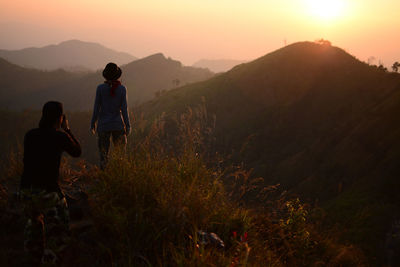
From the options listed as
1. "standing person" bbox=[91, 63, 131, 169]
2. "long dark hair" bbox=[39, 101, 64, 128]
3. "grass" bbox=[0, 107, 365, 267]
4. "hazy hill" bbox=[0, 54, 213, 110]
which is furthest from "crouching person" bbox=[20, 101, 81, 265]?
"hazy hill" bbox=[0, 54, 213, 110]

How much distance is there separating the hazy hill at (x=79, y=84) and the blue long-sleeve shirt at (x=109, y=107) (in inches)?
2920

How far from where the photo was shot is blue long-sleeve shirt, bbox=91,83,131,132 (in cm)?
484

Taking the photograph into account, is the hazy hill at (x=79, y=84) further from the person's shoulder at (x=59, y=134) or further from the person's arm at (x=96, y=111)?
the person's shoulder at (x=59, y=134)

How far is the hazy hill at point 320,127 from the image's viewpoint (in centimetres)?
1196

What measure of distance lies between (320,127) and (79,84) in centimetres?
8491

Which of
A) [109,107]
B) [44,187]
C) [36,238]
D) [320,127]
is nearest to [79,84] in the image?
[320,127]

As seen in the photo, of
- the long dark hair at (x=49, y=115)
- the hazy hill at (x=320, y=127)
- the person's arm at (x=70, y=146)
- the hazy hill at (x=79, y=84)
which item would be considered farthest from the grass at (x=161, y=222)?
the hazy hill at (x=79, y=84)

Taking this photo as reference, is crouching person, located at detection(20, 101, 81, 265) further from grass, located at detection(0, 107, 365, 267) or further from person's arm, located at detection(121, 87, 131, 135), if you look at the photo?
person's arm, located at detection(121, 87, 131, 135)

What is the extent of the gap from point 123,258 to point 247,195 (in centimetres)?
1424

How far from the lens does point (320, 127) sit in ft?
65.2

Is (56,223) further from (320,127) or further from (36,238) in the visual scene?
(320,127)

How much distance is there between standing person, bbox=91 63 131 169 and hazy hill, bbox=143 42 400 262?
716cm

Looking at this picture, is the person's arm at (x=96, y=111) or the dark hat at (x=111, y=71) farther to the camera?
the person's arm at (x=96, y=111)

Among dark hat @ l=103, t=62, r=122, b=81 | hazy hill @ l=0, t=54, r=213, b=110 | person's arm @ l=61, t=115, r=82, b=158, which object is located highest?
hazy hill @ l=0, t=54, r=213, b=110
